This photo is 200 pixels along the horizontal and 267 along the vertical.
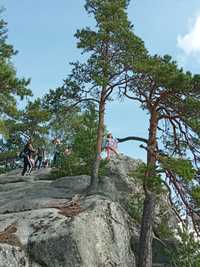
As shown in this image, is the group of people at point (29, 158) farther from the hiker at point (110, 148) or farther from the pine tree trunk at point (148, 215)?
the pine tree trunk at point (148, 215)

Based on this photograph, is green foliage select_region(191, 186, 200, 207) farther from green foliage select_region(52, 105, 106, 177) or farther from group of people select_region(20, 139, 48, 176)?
group of people select_region(20, 139, 48, 176)

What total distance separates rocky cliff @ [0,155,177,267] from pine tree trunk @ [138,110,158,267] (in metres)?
0.48

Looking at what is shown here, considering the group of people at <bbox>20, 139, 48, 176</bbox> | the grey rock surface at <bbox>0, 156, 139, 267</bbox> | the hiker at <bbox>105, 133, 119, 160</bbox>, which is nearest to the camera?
the grey rock surface at <bbox>0, 156, 139, 267</bbox>

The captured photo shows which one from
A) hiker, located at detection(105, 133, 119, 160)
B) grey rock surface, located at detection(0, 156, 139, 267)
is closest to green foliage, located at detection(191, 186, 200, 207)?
grey rock surface, located at detection(0, 156, 139, 267)

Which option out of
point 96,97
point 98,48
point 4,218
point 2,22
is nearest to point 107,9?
point 98,48

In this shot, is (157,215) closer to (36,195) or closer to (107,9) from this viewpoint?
(36,195)

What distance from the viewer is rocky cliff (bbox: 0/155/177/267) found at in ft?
52.3

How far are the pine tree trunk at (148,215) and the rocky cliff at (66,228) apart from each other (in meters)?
0.48

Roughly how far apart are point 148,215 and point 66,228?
13.5ft

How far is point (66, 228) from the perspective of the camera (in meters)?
16.5

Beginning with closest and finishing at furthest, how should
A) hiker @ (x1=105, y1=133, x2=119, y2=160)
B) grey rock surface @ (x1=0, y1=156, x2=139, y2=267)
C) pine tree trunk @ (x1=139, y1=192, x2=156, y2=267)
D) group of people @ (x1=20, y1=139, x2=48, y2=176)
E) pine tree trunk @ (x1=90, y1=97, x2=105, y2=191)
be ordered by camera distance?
grey rock surface @ (x1=0, y1=156, x2=139, y2=267) < pine tree trunk @ (x1=139, y1=192, x2=156, y2=267) < pine tree trunk @ (x1=90, y1=97, x2=105, y2=191) < group of people @ (x1=20, y1=139, x2=48, y2=176) < hiker @ (x1=105, y1=133, x2=119, y2=160)

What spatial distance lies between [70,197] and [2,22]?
669 inches

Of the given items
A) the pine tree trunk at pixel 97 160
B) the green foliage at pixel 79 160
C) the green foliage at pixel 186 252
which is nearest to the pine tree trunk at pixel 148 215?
the green foliage at pixel 186 252

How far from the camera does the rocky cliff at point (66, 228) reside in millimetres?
15953
